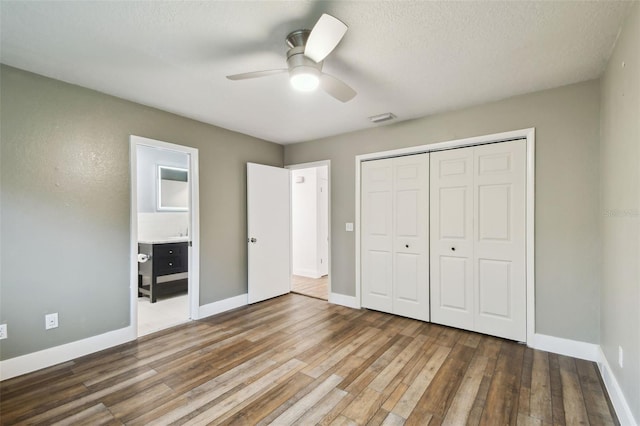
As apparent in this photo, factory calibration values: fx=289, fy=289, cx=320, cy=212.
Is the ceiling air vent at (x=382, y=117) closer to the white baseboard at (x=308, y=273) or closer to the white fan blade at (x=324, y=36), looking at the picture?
the white fan blade at (x=324, y=36)

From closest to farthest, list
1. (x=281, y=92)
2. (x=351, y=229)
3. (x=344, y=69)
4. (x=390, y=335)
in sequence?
(x=344, y=69) → (x=281, y=92) → (x=390, y=335) → (x=351, y=229)

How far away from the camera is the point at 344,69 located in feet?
7.71

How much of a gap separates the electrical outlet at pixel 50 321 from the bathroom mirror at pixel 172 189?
2698 mm

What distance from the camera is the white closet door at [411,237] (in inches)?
136

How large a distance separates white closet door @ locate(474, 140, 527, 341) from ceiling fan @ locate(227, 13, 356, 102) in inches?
71.6

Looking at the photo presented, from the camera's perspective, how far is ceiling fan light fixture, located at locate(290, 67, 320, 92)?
1900 millimetres

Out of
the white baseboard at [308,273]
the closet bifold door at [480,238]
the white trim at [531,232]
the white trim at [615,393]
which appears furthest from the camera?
the white baseboard at [308,273]

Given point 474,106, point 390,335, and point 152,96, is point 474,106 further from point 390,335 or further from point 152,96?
point 152,96

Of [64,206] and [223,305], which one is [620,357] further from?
[64,206]

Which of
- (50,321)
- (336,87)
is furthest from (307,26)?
(50,321)

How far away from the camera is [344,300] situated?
4102 mm

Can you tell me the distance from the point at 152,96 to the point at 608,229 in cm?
411

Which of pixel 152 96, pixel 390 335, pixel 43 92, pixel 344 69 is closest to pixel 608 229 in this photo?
pixel 390 335

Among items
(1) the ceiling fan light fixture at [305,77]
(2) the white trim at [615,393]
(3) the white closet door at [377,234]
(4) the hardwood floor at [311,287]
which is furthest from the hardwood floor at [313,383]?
(1) the ceiling fan light fixture at [305,77]
